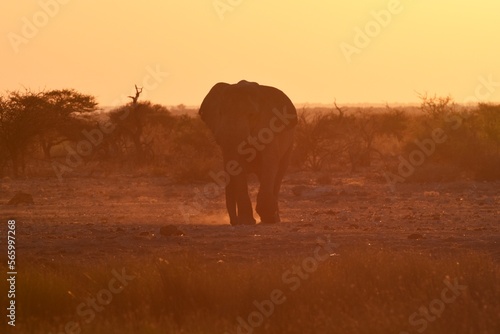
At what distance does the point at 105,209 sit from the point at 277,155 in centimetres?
494

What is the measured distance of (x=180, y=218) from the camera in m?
22.7

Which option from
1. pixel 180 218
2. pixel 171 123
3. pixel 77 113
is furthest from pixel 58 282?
pixel 171 123

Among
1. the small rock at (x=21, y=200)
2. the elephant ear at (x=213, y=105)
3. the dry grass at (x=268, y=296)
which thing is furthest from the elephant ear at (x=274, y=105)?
the dry grass at (x=268, y=296)

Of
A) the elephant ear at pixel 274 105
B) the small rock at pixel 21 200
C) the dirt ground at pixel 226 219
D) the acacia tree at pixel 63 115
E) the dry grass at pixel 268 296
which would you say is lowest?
the dry grass at pixel 268 296

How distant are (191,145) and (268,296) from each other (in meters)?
32.6

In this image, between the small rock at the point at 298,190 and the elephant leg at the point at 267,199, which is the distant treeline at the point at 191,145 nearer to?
the small rock at the point at 298,190

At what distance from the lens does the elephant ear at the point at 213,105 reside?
70.9 feet

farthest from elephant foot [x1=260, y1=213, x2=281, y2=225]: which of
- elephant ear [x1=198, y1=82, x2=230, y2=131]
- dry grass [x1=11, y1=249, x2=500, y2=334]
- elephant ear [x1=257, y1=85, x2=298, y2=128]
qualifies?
dry grass [x1=11, y1=249, x2=500, y2=334]

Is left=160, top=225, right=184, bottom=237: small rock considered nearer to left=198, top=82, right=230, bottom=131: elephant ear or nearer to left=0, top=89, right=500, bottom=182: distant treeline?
left=198, top=82, right=230, bottom=131: elephant ear

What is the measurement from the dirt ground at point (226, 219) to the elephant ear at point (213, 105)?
190 centimetres

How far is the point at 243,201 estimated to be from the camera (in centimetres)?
2070

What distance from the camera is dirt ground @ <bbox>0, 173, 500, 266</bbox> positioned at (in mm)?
16938

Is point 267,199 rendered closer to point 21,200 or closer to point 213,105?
point 213,105

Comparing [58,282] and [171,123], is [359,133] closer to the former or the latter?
[171,123]
